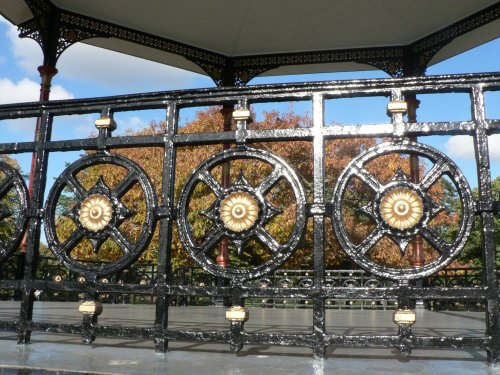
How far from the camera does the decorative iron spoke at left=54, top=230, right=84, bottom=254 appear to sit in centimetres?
249

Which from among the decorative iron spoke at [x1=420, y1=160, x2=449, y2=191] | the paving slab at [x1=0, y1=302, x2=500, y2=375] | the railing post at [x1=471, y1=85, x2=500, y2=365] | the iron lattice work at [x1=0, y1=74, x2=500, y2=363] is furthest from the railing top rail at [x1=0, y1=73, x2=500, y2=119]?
the paving slab at [x1=0, y1=302, x2=500, y2=375]

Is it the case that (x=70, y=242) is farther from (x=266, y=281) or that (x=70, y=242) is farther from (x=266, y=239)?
(x=266, y=281)

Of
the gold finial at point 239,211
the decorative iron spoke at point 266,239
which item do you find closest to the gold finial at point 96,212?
the gold finial at point 239,211

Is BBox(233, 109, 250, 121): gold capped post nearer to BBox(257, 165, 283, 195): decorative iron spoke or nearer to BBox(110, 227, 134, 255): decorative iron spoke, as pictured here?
BBox(257, 165, 283, 195): decorative iron spoke

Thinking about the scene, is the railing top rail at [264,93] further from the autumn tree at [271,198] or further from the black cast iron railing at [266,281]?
the autumn tree at [271,198]

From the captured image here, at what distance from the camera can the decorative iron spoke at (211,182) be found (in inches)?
92.5

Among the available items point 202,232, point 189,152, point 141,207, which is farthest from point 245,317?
point 189,152

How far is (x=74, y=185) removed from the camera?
2537mm

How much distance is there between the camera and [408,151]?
2234 mm

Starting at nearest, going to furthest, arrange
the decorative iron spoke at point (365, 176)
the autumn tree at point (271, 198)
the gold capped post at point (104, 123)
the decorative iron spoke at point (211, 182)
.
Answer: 1. the decorative iron spoke at point (365, 176)
2. the decorative iron spoke at point (211, 182)
3. the gold capped post at point (104, 123)
4. the autumn tree at point (271, 198)

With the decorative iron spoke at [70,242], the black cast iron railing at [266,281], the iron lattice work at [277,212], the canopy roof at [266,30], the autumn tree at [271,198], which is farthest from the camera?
the autumn tree at [271,198]

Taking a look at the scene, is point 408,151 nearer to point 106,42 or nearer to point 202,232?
point 106,42

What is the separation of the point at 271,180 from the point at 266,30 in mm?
8810

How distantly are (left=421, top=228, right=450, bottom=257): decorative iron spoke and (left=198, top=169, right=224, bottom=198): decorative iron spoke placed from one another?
3.31ft
